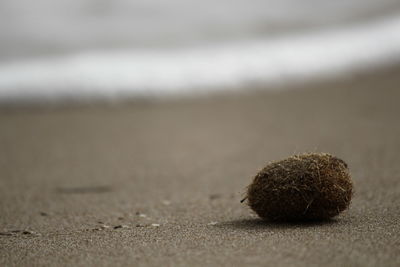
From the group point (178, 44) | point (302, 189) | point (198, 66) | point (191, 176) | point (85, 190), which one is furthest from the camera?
point (178, 44)

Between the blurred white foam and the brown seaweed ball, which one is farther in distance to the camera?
the blurred white foam

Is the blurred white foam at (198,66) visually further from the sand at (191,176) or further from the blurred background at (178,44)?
the sand at (191,176)

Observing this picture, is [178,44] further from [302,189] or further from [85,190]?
[302,189]

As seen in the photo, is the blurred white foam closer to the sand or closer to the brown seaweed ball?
the sand

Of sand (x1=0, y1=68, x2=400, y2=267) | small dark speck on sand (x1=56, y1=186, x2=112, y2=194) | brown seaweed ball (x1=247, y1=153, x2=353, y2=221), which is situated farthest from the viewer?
small dark speck on sand (x1=56, y1=186, x2=112, y2=194)

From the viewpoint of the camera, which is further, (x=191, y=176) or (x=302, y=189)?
(x=191, y=176)

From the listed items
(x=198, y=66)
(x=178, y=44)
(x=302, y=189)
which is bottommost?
(x=302, y=189)

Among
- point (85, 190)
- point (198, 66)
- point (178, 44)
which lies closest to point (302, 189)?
point (85, 190)

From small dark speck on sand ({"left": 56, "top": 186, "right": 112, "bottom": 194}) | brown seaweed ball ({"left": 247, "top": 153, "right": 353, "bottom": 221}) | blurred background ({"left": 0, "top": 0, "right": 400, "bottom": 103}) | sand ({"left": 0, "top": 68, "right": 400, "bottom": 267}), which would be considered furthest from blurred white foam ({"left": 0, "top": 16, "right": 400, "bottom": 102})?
brown seaweed ball ({"left": 247, "top": 153, "right": 353, "bottom": 221})
